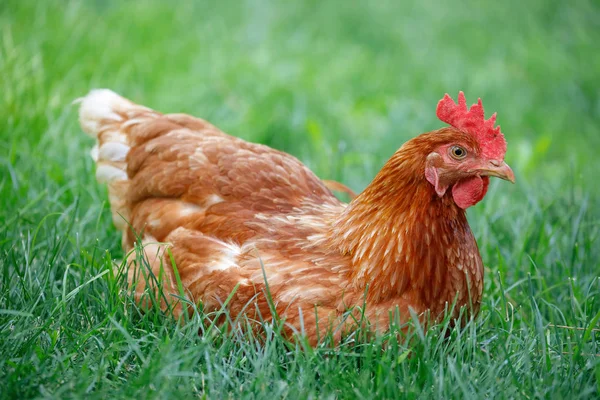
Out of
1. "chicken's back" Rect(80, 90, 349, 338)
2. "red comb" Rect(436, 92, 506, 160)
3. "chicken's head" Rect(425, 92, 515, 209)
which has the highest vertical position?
"red comb" Rect(436, 92, 506, 160)

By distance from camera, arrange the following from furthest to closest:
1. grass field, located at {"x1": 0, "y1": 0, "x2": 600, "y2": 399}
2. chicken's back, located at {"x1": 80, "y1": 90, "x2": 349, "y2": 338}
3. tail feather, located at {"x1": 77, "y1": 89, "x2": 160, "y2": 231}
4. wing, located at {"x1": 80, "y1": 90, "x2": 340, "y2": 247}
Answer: tail feather, located at {"x1": 77, "y1": 89, "x2": 160, "y2": 231}
wing, located at {"x1": 80, "y1": 90, "x2": 340, "y2": 247}
chicken's back, located at {"x1": 80, "y1": 90, "x2": 349, "y2": 338}
grass field, located at {"x1": 0, "y1": 0, "x2": 600, "y2": 399}

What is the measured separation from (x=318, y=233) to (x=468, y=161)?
78 centimetres

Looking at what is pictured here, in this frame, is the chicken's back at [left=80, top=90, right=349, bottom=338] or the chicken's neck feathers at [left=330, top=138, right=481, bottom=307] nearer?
the chicken's neck feathers at [left=330, top=138, right=481, bottom=307]

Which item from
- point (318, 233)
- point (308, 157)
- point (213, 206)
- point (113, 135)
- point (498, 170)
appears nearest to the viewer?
point (498, 170)

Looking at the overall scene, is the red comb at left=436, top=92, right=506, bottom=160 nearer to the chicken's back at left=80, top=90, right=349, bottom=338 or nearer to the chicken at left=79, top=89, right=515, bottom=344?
the chicken at left=79, top=89, right=515, bottom=344

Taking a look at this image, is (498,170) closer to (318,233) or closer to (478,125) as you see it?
(478,125)

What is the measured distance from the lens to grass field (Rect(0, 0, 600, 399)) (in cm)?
272

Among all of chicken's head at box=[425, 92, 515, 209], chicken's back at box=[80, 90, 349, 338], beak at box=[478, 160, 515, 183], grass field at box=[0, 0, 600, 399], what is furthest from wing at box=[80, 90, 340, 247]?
beak at box=[478, 160, 515, 183]

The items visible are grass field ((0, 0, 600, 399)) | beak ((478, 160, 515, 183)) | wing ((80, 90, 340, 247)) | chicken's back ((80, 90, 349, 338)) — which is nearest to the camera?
grass field ((0, 0, 600, 399))

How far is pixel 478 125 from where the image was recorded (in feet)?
9.80

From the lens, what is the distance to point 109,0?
7.29m

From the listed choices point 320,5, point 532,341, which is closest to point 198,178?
point 532,341

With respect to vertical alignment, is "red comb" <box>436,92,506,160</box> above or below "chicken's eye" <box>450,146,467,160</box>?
above

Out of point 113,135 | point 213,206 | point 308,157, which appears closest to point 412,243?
point 213,206
